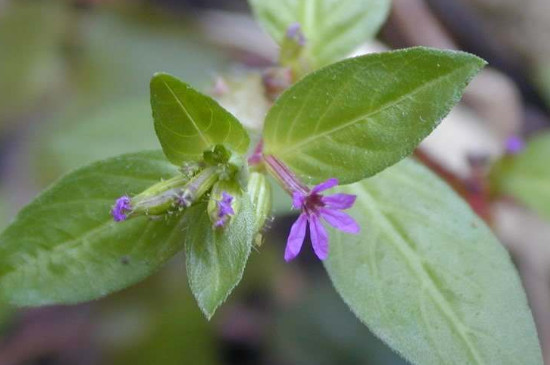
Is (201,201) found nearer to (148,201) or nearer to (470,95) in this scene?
(148,201)

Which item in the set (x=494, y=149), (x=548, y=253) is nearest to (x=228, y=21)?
(x=494, y=149)

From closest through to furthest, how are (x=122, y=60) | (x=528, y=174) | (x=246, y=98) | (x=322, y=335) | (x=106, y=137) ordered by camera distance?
(x=246, y=98)
(x=528, y=174)
(x=106, y=137)
(x=322, y=335)
(x=122, y=60)

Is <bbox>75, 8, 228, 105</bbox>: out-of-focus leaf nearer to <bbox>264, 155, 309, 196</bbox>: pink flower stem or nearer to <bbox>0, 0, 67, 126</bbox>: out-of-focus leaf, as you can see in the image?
<bbox>0, 0, 67, 126</bbox>: out-of-focus leaf

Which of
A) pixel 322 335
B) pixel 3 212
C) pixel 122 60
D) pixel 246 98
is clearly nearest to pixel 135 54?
pixel 122 60

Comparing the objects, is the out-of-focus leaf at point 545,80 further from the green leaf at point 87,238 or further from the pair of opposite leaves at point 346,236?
the green leaf at point 87,238

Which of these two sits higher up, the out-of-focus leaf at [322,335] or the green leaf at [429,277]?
the green leaf at [429,277]

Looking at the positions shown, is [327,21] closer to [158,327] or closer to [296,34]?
[296,34]

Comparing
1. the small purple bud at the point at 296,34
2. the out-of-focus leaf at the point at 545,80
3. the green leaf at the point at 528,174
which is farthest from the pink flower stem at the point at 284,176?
the out-of-focus leaf at the point at 545,80

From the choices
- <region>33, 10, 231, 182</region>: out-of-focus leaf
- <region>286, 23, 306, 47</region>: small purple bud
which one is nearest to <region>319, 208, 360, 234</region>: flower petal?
<region>286, 23, 306, 47</region>: small purple bud
